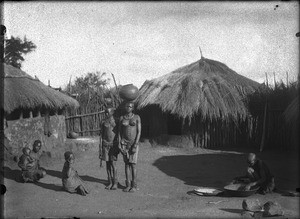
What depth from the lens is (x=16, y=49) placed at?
40.2ft

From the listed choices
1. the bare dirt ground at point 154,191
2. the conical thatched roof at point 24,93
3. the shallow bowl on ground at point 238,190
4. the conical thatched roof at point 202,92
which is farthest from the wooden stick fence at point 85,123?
the shallow bowl on ground at point 238,190

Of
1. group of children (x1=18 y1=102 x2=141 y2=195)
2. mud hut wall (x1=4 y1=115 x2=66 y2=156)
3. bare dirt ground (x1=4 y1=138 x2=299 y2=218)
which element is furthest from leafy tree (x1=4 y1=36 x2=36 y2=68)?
group of children (x1=18 y1=102 x2=141 y2=195)

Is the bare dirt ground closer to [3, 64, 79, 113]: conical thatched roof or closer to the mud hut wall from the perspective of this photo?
the mud hut wall

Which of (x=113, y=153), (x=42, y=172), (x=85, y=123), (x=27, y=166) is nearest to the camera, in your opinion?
(x=113, y=153)

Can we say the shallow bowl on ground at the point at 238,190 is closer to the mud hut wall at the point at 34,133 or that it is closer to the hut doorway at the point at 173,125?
the mud hut wall at the point at 34,133

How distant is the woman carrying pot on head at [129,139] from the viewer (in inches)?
257

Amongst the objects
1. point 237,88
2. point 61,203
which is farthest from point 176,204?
point 237,88

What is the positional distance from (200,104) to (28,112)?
6127 mm

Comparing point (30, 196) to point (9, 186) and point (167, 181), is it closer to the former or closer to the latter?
point (9, 186)

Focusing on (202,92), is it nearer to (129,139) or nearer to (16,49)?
(129,139)

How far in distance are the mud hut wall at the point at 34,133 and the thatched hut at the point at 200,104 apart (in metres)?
3.48

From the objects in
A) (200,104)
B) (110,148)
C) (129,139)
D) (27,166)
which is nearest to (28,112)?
(27,166)

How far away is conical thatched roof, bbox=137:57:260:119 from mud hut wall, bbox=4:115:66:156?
351 centimetres

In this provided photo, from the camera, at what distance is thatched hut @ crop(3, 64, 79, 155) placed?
9.64 metres
